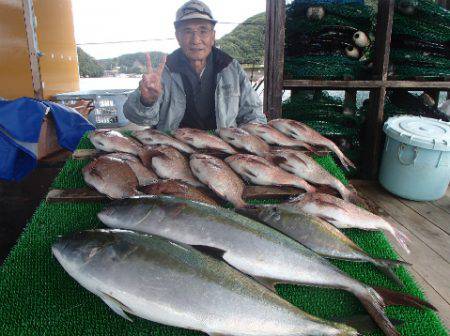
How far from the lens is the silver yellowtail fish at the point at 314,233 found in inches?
54.6

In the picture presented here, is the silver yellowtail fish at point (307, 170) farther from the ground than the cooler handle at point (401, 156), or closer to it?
farther from the ground

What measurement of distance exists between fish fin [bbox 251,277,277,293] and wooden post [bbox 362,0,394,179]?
454cm

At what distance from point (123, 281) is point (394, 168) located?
443cm

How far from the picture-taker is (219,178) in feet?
6.07

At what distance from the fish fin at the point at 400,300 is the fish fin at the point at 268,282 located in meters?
0.37

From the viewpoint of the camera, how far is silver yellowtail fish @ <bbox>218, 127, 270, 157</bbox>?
2408 mm

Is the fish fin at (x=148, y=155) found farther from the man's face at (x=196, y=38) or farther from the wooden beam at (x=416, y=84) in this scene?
the wooden beam at (x=416, y=84)

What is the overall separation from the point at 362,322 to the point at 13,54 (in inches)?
266

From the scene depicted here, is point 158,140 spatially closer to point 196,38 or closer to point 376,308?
point 196,38

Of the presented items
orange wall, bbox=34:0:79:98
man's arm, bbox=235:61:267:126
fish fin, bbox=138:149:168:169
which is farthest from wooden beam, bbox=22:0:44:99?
fish fin, bbox=138:149:168:169

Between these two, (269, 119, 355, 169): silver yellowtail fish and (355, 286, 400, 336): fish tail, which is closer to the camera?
(355, 286, 400, 336): fish tail

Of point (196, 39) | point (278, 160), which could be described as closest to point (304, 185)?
point (278, 160)

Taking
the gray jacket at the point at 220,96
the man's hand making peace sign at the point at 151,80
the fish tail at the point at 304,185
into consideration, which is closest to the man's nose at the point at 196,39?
the gray jacket at the point at 220,96

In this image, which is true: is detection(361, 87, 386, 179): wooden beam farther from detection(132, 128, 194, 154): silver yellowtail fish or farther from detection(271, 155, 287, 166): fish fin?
detection(132, 128, 194, 154): silver yellowtail fish
